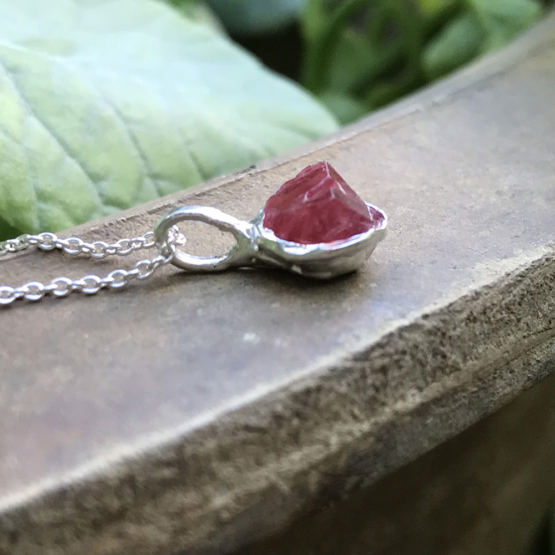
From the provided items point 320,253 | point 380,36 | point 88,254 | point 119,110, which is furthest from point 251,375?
point 380,36

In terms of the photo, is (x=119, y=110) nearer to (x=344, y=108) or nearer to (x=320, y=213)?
(x=320, y=213)

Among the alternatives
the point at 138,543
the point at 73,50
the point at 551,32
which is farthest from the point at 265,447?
the point at 551,32

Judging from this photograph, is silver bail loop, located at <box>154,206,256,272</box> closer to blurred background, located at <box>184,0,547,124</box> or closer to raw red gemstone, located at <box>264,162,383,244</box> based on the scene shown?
raw red gemstone, located at <box>264,162,383,244</box>

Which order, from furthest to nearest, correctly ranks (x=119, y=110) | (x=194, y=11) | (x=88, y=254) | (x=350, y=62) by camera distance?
1. (x=350, y=62)
2. (x=194, y=11)
3. (x=119, y=110)
4. (x=88, y=254)

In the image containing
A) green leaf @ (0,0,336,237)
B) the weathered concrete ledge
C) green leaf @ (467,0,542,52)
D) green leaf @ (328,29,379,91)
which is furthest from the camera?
green leaf @ (328,29,379,91)

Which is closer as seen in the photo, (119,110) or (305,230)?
(305,230)

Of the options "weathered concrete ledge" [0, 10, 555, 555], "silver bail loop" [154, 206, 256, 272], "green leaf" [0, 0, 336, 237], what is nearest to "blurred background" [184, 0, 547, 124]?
"green leaf" [0, 0, 336, 237]

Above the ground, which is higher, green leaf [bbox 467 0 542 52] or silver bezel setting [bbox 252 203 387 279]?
green leaf [bbox 467 0 542 52]
